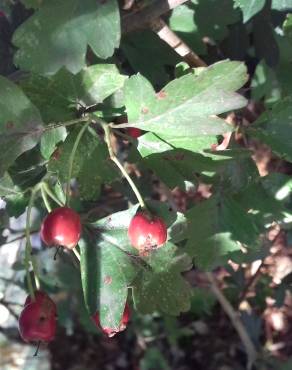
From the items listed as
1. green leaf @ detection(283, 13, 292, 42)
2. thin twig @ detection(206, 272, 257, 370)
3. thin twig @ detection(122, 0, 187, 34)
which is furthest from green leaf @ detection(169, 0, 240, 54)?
thin twig @ detection(206, 272, 257, 370)

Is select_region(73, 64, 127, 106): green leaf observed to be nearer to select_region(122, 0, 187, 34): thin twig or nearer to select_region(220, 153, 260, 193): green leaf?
select_region(122, 0, 187, 34): thin twig

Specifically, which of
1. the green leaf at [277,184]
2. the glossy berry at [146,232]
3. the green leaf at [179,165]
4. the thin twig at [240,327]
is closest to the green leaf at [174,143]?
the green leaf at [179,165]

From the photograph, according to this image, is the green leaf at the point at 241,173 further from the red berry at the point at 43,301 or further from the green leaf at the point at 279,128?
the red berry at the point at 43,301

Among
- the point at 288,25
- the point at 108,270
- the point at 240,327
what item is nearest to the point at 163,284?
the point at 108,270

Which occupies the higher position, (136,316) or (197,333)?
(136,316)

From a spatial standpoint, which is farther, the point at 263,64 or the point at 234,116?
the point at 263,64

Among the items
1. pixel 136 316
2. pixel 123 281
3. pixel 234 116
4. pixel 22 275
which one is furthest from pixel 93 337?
pixel 123 281

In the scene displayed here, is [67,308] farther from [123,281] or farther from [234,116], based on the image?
[123,281]
